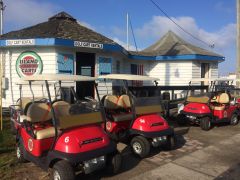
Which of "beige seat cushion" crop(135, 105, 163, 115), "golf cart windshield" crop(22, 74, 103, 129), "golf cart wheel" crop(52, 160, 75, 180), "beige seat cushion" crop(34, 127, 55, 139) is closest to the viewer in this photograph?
"golf cart wheel" crop(52, 160, 75, 180)

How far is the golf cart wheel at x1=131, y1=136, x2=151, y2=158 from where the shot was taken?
595cm

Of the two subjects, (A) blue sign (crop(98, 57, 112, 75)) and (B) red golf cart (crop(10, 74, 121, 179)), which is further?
(A) blue sign (crop(98, 57, 112, 75))

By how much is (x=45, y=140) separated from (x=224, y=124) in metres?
7.52

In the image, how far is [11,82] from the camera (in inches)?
452

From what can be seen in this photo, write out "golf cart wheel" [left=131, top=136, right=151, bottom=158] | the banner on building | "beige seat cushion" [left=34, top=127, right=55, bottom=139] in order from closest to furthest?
"beige seat cushion" [left=34, top=127, right=55, bottom=139] < "golf cart wheel" [left=131, top=136, right=151, bottom=158] < the banner on building

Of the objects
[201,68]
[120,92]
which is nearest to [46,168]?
[120,92]

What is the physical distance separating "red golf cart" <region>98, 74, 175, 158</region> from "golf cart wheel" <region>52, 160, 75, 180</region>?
6.55 ft

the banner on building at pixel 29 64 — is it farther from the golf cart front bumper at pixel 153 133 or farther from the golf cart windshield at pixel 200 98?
the golf cart front bumper at pixel 153 133

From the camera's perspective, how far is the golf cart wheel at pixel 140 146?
5.95 metres

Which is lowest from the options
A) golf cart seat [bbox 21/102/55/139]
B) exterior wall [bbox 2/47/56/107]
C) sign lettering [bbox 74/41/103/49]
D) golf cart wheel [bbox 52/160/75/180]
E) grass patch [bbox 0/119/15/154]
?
grass patch [bbox 0/119/15/154]

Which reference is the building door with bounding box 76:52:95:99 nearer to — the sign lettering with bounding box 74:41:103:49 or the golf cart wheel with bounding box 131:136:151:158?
the sign lettering with bounding box 74:41:103:49

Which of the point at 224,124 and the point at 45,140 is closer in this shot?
the point at 45,140

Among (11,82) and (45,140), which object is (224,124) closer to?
(45,140)

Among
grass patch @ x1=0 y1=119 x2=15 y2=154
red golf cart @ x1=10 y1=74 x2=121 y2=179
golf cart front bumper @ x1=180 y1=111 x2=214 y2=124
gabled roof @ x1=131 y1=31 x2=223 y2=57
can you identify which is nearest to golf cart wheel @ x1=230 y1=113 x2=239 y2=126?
golf cart front bumper @ x1=180 y1=111 x2=214 y2=124
